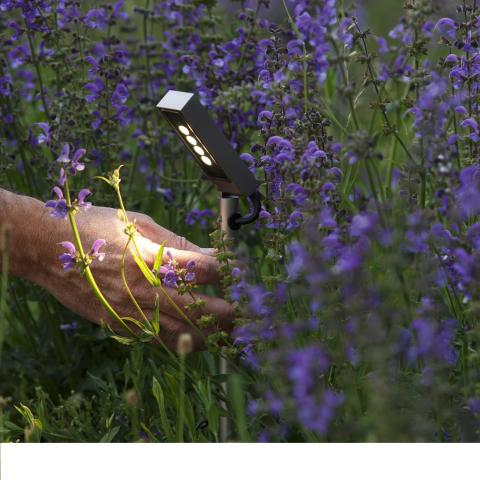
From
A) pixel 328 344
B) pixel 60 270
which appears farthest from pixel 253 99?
pixel 328 344

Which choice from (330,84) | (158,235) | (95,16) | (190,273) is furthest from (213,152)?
(330,84)

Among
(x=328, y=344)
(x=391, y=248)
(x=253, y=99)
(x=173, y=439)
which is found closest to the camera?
(x=391, y=248)

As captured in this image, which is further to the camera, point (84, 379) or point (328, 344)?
point (84, 379)

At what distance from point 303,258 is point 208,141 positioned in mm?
441

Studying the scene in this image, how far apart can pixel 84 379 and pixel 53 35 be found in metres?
0.87

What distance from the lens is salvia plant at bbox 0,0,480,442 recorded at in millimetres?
1335

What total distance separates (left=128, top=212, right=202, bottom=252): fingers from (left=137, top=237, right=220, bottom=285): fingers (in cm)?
12

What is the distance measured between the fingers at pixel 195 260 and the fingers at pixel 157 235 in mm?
118

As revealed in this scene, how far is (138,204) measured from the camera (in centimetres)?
278

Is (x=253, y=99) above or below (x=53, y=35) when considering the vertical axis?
below

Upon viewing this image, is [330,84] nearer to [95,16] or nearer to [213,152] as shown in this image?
[95,16]
